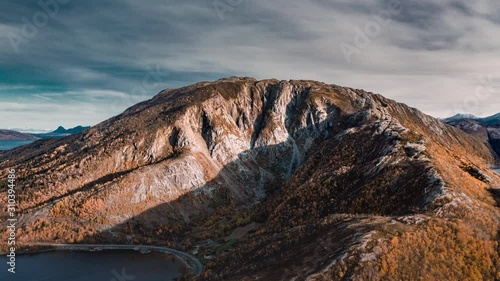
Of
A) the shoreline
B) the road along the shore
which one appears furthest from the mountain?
the shoreline

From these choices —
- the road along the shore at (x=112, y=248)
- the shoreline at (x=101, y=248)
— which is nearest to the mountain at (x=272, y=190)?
the road along the shore at (x=112, y=248)

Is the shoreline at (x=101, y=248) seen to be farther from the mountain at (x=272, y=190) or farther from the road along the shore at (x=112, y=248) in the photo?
the mountain at (x=272, y=190)

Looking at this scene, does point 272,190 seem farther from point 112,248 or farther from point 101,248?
point 101,248

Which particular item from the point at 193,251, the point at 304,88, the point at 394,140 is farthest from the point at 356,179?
the point at 304,88

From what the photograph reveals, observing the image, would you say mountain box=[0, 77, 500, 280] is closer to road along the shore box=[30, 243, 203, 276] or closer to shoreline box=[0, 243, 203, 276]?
road along the shore box=[30, 243, 203, 276]

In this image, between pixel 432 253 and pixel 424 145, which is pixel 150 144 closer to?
pixel 424 145

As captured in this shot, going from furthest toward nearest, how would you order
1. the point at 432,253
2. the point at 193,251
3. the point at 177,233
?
the point at 177,233, the point at 193,251, the point at 432,253

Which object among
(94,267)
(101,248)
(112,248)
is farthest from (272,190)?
(94,267)
